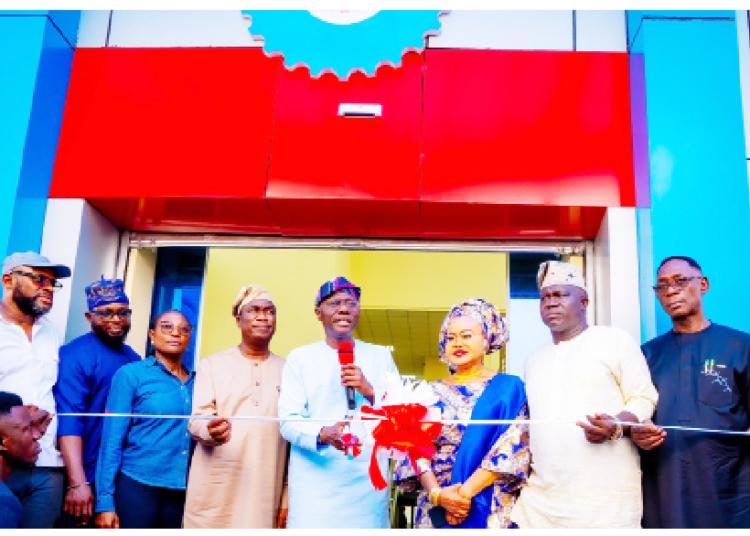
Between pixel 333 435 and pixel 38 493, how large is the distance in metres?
1.44

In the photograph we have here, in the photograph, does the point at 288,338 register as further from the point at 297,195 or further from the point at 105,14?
the point at 105,14

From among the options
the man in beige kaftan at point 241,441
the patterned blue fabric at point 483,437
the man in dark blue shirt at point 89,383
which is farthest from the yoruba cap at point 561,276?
the man in dark blue shirt at point 89,383

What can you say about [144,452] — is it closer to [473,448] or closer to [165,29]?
[473,448]

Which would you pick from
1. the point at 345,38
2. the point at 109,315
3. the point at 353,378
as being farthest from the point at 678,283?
the point at 109,315

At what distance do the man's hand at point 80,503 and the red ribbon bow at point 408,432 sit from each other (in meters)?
1.44

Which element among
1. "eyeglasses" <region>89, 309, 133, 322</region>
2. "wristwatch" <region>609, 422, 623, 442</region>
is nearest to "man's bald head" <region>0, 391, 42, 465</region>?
"eyeglasses" <region>89, 309, 133, 322</region>

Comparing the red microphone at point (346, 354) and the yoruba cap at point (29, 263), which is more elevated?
the yoruba cap at point (29, 263)

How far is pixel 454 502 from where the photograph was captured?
3.41 meters

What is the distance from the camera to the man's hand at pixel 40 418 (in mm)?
3572

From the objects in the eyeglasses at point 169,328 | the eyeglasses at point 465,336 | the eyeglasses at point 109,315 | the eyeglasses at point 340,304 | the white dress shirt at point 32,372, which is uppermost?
the eyeglasses at point 340,304

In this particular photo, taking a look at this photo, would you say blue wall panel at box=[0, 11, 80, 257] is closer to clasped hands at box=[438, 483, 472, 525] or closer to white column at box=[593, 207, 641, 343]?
clasped hands at box=[438, 483, 472, 525]

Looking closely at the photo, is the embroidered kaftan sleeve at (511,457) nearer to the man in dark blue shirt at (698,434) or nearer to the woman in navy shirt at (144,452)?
the man in dark blue shirt at (698,434)

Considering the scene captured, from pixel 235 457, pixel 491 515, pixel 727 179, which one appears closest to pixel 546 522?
pixel 491 515

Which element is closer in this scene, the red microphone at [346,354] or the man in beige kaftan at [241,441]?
the red microphone at [346,354]
